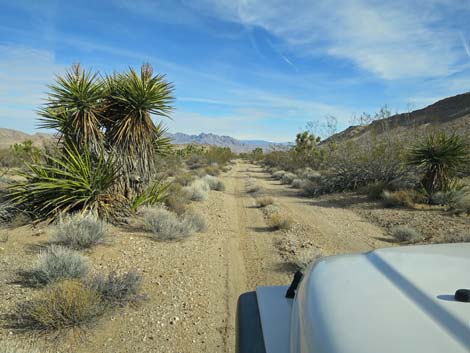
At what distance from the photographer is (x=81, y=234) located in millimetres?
6121

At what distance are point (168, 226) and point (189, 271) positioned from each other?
1.87m

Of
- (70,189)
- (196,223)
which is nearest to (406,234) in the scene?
(196,223)

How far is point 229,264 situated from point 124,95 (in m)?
5.83

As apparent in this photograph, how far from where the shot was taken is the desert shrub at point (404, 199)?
1080cm

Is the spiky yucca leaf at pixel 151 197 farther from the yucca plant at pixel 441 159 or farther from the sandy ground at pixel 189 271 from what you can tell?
the yucca plant at pixel 441 159

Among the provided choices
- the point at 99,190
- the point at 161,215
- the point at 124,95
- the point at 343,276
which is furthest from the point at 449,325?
the point at 124,95

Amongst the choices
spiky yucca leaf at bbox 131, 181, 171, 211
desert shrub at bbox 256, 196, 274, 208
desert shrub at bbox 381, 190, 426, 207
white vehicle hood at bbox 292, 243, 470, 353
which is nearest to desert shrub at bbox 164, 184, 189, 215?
spiky yucca leaf at bbox 131, 181, 171, 211

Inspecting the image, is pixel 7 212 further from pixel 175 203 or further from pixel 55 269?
pixel 175 203

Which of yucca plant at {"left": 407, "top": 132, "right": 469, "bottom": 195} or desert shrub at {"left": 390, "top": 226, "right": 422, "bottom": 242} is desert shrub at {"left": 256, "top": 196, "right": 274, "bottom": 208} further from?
yucca plant at {"left": 407, "top": 132, "right": 469, "bottom": 195}

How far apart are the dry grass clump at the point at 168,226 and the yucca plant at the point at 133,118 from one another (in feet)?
5.47

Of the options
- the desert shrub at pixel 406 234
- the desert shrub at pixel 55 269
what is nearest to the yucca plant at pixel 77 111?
the desert shrub at pixel 55 269

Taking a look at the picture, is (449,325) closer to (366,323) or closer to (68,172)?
(366,323)

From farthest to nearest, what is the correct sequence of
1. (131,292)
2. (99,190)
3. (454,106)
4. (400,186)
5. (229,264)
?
(454,106)
(400,186)
(99,190)
(229,264)
(131,292)

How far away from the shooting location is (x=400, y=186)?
12.8m
